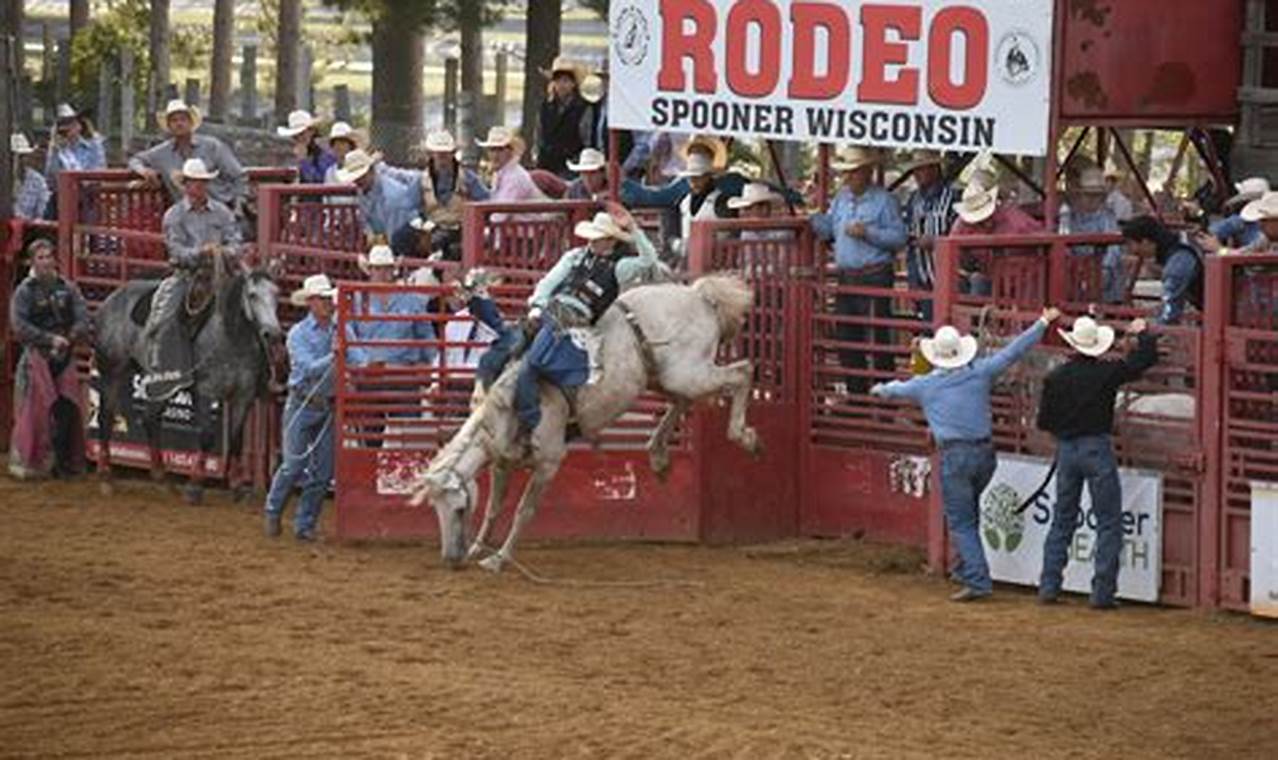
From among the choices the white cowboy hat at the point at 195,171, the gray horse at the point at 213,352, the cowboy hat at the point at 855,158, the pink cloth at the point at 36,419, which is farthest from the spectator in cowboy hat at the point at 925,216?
the pink cloth at the point at 36,419

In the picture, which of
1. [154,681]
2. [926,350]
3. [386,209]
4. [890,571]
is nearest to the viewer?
[154,681]

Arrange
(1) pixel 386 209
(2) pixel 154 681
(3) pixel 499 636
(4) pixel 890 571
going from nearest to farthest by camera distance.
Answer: (2) pixel 154 681, (3) pixel 499 636, (4) pixel 890 571, (1) pixel 386 209

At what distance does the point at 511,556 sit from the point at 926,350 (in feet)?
9.13

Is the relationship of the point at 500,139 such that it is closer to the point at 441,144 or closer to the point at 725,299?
the point at 441,144

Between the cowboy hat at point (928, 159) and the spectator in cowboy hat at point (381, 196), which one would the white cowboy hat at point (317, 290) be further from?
the cowboy hat at point (928, 159)

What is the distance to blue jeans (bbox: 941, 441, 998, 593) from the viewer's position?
19203 millimetres

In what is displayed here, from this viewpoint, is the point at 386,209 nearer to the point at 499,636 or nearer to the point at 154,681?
the point at 499,636

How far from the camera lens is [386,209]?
78.2 feet

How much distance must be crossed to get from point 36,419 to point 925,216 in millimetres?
6669

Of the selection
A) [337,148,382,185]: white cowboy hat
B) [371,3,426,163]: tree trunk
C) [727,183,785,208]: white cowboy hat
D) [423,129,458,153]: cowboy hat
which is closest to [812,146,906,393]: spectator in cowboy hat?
[727,183,785,208]: white cowboy hat

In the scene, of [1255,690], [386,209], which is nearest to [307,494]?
[386,209]

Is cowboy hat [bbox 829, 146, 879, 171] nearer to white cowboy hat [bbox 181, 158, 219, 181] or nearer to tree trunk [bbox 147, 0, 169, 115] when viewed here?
white cowboy hat [bbox 181, 158, 219, 181]

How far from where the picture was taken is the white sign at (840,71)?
20469 mm

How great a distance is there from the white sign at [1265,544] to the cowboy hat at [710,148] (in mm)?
5388
